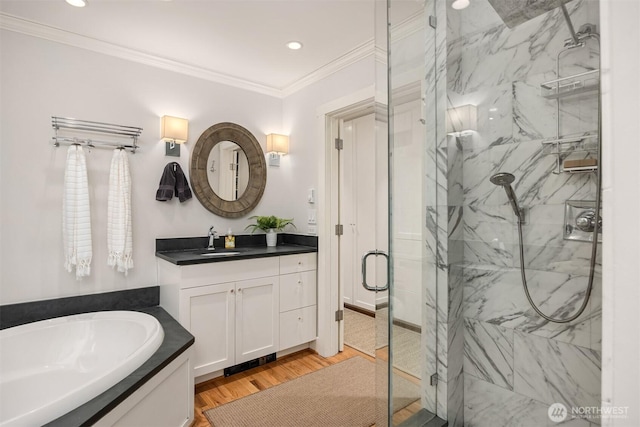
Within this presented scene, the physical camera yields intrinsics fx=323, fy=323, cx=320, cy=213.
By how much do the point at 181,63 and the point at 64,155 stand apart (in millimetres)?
1161

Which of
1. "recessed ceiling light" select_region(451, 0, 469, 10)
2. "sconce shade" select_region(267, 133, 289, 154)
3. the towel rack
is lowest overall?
the towel rack

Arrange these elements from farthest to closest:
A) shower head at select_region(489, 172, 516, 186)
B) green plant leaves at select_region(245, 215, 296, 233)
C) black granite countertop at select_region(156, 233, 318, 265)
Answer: green plant leaves at select_region(245, 215, 296, 233) → black granite countertop at select_region(156, 233, 318, 265) → shower head at select_region(489, 172, 516, 186)

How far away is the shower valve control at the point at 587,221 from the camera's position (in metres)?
1.15

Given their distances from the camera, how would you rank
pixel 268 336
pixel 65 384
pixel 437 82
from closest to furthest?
pixel 437 82 < pixel 65 384 < pixel 268 336

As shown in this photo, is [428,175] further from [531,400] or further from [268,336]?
[268,336]

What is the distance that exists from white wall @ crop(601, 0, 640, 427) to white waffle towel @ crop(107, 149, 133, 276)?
2614 millimetres

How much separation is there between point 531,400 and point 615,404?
30.1 inches

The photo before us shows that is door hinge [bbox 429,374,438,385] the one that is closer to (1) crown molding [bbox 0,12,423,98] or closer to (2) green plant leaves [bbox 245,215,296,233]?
(1) crown molding [bbox 0,12,423,98]

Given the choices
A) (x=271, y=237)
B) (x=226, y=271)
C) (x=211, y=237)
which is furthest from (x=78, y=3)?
(x=271, y=237)

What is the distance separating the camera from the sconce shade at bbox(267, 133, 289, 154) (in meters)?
3.21

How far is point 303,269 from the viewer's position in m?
2.84

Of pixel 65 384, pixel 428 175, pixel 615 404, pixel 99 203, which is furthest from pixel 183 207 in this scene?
pixel 615 404

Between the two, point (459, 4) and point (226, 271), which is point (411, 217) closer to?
point (459, 4)

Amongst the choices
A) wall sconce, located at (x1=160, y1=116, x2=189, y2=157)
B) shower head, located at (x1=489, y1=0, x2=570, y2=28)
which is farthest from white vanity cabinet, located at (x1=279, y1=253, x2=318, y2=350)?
shower head, located at (x1=489, y1=0, x2=570, y2=28)
